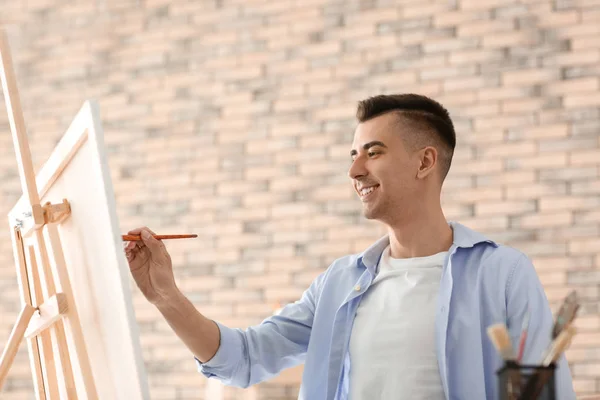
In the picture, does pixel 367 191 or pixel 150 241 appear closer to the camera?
pixel 150 241

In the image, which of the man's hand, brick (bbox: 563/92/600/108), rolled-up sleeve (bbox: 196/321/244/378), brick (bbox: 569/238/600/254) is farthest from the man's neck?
brick (bbox: 563/92/600/108)

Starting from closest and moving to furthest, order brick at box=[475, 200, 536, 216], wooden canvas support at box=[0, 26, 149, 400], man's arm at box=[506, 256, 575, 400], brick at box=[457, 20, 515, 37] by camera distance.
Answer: wooden canvas support at box=[0, 26, 149, 400] < man's arm at box=[506, 256, 575, 400] < brick at box=[475, 200, 536, 216] < brick at box=[457, 20, 515, 37]

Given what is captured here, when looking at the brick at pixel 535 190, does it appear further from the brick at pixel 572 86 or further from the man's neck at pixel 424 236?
the man's neck at pixel 424 236

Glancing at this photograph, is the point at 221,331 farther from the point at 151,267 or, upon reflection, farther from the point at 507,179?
the point at 507,179

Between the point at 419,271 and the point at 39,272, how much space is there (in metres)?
0.94

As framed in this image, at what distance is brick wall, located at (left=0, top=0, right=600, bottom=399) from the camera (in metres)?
3.83

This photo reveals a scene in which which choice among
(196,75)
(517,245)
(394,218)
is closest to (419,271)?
(394,218)

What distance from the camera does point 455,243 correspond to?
196cm

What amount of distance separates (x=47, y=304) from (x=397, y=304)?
825 mm

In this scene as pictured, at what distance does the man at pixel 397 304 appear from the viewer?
5.94 ft

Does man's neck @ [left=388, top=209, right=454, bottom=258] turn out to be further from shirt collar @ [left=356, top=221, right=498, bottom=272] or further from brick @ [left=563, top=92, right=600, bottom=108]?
brick @ [left=563, top=92, right=600, bottom=108]

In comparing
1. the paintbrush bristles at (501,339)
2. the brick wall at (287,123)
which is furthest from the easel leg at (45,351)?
the brick wall at (287,123)

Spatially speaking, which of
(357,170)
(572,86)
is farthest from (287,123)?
(357,170)

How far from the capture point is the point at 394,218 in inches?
80.0
